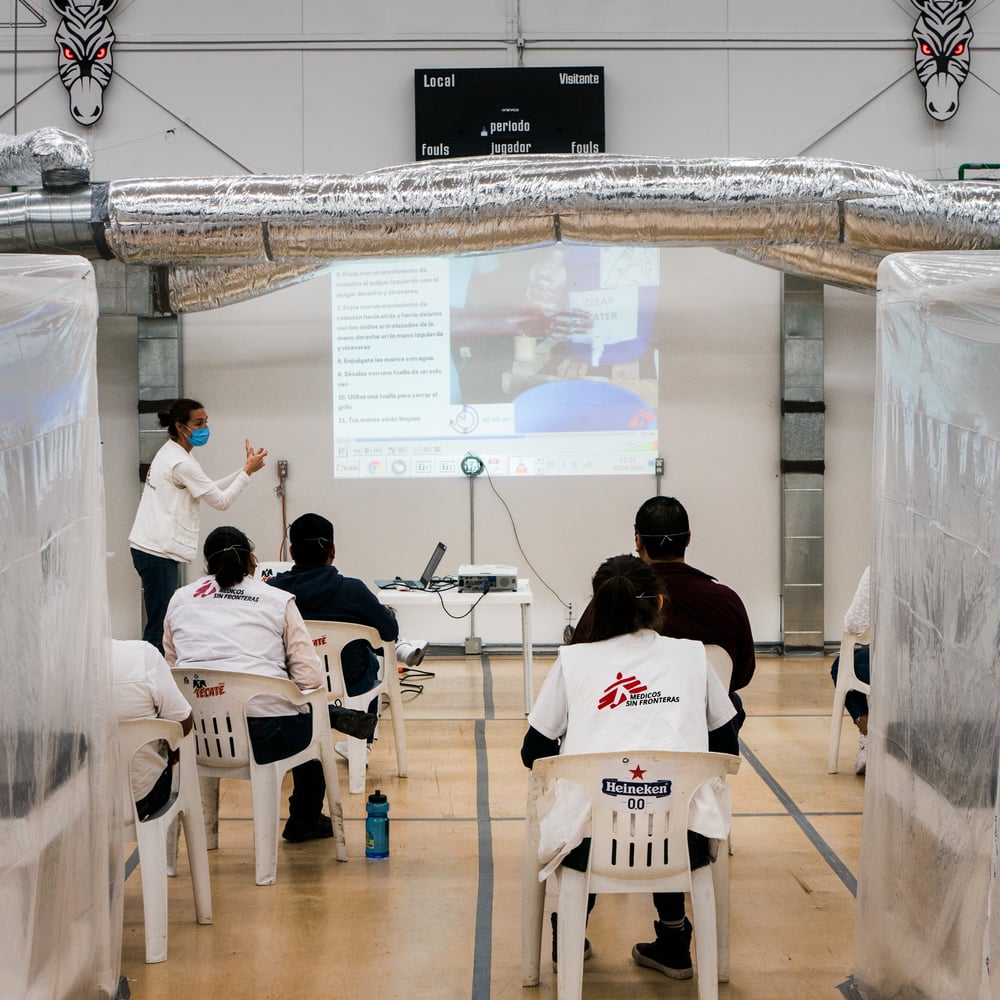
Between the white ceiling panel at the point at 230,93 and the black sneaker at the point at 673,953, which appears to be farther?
the white ceiling panel at the point at 230,93

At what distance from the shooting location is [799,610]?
7.01m

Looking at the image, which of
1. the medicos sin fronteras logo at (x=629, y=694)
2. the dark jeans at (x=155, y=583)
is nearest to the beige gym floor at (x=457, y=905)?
the medicos sin fronteras logo at (x=629, y=694)

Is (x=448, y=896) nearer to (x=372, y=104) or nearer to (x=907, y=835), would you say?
(x=907, y=835)

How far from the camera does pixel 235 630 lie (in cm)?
347

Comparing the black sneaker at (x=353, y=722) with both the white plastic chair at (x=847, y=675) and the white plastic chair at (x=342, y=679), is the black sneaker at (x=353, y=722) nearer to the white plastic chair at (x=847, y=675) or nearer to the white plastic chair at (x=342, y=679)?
the white plastic chair at (x=342, y=679)

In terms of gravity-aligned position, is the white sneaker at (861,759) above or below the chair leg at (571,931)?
below

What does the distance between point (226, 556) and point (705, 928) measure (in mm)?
1796

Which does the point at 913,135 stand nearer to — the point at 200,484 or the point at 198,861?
the point at 200,484

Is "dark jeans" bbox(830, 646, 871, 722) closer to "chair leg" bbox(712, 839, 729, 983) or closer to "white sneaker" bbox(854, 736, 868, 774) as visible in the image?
"white sneaker" bbox(854, 736, 868, 774)

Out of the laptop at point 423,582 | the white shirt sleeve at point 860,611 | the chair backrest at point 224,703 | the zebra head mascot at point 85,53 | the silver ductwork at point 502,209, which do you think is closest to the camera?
the chair backrest at point 224,703

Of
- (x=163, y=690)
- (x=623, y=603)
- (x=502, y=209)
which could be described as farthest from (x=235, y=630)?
(x=502, y=209)

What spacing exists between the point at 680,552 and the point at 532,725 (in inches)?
36.2

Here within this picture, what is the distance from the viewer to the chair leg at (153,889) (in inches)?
113

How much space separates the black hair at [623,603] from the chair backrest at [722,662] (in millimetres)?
738
